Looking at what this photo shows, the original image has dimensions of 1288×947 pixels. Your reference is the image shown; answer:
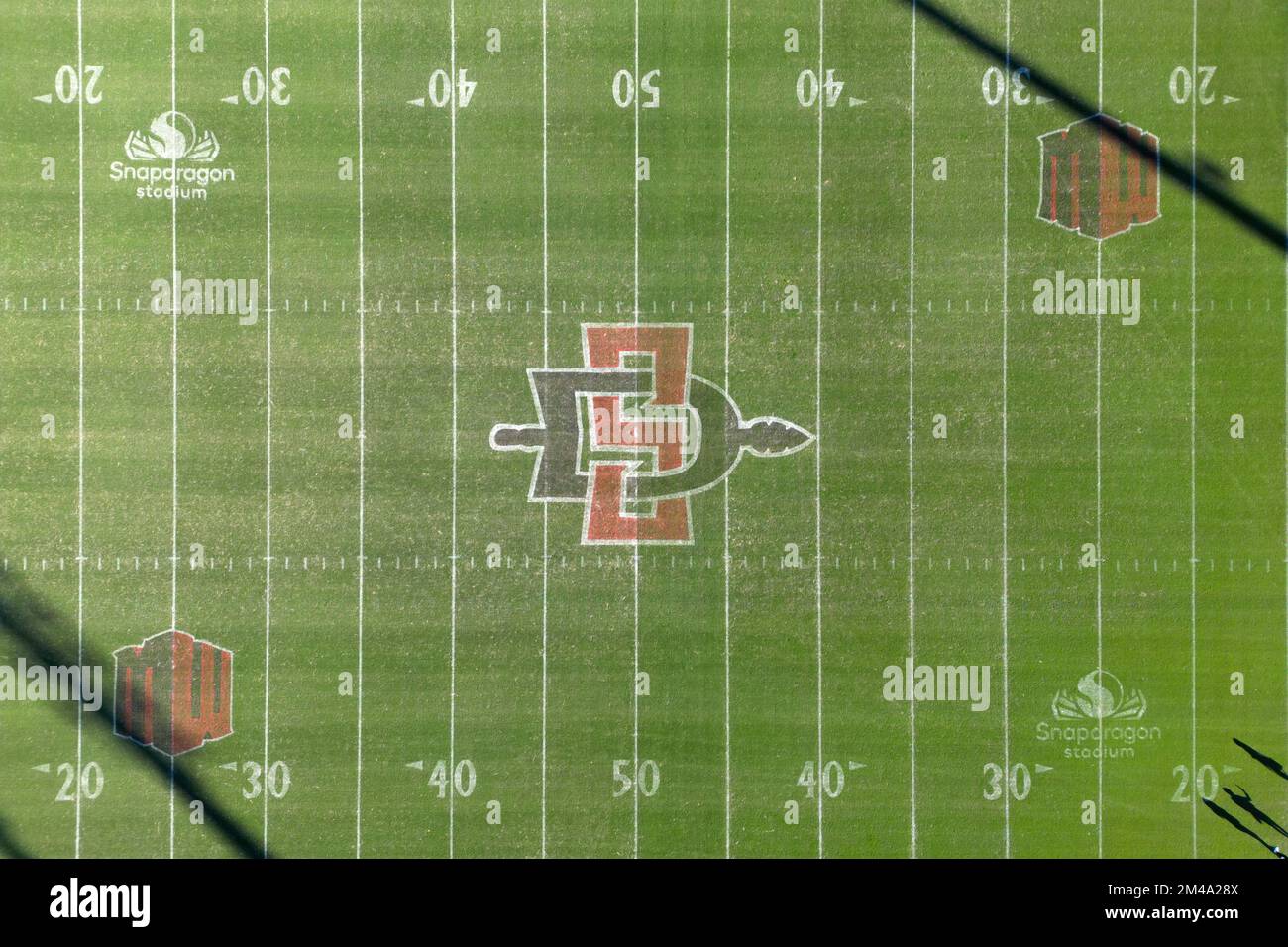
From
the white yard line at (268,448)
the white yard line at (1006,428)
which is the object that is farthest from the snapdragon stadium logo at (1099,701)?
the white yard line at (268,448)

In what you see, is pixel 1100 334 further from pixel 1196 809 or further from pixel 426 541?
pixel 426 541

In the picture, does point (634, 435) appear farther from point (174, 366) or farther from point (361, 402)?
point (174, 366)

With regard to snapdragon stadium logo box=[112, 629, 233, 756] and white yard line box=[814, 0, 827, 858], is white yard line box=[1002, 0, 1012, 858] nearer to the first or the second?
white yard line box=[814, 0, 827, 858]

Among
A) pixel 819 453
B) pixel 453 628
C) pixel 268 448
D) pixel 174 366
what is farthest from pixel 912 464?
pixel 174 366

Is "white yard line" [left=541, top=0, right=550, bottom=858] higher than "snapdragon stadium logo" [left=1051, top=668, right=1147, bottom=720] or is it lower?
higher

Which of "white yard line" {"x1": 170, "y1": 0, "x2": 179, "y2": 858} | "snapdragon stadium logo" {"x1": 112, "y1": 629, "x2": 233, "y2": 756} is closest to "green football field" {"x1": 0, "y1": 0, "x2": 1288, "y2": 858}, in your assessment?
"white yard line" {"x1": 170, "y1": 0, "x2": 179, "y2": 858}
